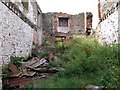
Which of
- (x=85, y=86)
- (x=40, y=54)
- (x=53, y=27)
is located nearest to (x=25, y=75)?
(x=85, y=86)

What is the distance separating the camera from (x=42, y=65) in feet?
28.6

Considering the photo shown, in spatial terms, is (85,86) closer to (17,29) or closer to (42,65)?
(42,65)

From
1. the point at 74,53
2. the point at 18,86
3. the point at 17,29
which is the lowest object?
the point at 18,86

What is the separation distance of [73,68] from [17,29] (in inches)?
141

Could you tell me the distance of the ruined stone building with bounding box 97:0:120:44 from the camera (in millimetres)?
8641

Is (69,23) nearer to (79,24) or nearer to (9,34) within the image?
(79,24)

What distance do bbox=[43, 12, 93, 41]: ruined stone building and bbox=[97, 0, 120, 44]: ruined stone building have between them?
9340mm

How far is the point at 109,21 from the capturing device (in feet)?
32.7

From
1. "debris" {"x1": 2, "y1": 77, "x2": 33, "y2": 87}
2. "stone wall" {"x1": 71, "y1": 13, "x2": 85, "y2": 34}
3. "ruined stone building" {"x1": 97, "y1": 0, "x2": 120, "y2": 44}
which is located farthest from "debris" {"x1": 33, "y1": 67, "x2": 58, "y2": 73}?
"stone wall" {"x1": 71, "y1": 13, "x2": 85, "y2": 34}

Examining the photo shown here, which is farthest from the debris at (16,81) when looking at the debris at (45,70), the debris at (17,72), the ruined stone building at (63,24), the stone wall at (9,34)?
the ruined stone building at (63,24)

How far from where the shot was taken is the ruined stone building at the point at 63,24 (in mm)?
21828

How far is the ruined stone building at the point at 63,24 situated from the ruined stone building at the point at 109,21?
934cm

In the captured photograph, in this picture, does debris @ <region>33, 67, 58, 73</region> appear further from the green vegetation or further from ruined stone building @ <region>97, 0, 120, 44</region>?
ruined stone building @ <region>97, 0, 120, 44</region>

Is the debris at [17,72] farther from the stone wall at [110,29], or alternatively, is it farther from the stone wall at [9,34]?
the stone wall at [110,29]
